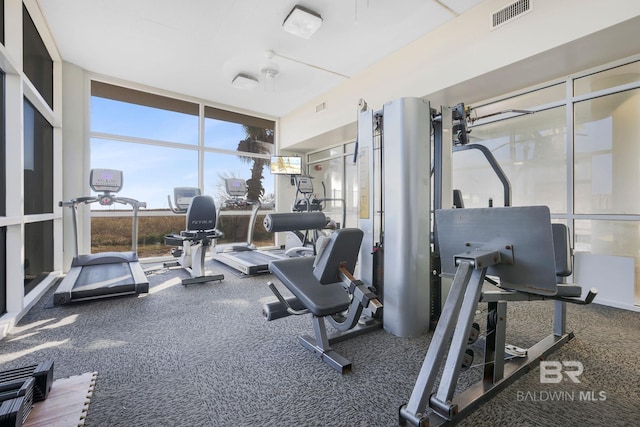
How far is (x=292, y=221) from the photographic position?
7.90 feet

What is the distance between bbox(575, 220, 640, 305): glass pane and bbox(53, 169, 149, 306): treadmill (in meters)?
5.09

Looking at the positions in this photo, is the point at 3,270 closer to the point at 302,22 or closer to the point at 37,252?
the point at 37,252

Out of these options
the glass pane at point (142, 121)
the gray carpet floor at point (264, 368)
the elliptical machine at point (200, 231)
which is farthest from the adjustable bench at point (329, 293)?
the glass pane at point (142, 121)

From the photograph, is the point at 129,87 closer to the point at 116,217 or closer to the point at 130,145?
the point at 130,145

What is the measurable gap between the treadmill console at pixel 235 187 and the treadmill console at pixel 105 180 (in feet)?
5.52

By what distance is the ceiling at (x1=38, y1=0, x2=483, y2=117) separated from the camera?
354 cm

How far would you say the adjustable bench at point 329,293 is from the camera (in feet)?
6.42

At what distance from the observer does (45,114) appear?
404 cm

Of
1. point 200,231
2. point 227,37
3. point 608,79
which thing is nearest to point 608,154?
point 608,79

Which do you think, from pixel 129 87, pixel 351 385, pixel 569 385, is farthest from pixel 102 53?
pixel 569 385

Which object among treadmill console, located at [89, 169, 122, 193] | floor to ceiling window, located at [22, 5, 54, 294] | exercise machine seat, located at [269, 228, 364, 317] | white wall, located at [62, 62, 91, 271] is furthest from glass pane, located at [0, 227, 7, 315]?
exercise machine seat, located at [269, 228, 364, 317]

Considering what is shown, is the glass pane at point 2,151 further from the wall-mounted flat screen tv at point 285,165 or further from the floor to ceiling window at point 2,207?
the wall-mounted flat screen tv at point 285,165

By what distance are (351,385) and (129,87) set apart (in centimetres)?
633

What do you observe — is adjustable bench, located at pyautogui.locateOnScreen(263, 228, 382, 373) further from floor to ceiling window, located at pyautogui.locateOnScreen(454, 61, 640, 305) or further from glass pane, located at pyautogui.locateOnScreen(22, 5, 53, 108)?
glass pane, located at pyautogui.locateOnScreen(22, 5, 53, 108)
